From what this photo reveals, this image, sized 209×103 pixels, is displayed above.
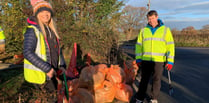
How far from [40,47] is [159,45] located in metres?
2.44

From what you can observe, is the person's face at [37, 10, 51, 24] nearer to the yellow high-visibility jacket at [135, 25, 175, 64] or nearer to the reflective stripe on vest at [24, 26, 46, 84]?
the reflective stripe on vest at [24, 26, 46, 84]

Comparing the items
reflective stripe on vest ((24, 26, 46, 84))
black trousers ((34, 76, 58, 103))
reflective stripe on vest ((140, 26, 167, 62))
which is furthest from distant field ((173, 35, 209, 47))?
reflective stripe on vest ((24, 26, 46, 84))

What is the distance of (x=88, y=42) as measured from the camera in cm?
648

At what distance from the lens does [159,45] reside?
3.45 meters

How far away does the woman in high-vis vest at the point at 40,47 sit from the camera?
1.89 m

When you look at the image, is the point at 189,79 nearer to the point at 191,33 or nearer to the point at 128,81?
the point at 128,81

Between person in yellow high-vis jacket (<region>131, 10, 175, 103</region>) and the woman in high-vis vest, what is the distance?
2.04 meters

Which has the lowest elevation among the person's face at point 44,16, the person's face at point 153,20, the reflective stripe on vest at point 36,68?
the reflective stripe on vest at point 36,68

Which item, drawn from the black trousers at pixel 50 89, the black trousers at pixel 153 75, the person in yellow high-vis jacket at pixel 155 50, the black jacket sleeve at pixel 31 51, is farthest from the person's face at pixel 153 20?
the black jacket sleeve at pixel 31 51

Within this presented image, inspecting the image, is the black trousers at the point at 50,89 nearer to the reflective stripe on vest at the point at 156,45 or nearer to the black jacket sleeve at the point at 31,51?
the black jacket sleeve at the point at 31,51

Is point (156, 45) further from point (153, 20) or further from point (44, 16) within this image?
point (44, 16)

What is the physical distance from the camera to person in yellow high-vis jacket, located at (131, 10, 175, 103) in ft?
11.3

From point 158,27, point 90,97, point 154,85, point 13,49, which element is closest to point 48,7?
point 90,97

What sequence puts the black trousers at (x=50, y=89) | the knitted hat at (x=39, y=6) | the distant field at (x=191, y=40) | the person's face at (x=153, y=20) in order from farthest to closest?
1. the distant field at (x=191, y=40)
2. the person's face at (x=153, y=20)
3. the black trousers at (x=50, y=89)
4. the knitted hat at (x=39, y=6)
